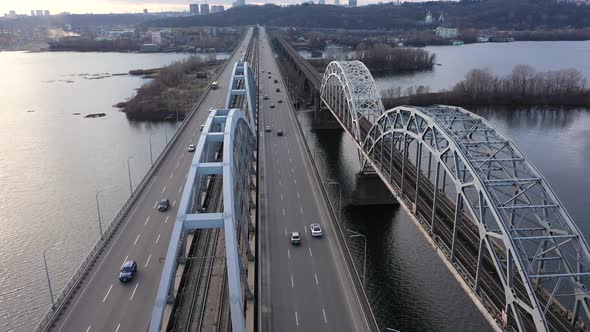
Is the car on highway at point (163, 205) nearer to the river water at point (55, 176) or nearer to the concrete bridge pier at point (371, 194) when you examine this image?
the river water at point (55, 176)

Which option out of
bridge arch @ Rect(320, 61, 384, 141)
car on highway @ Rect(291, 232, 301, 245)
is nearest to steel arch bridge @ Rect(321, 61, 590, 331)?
car on highway @ Rect(291, 232, 301, 245)

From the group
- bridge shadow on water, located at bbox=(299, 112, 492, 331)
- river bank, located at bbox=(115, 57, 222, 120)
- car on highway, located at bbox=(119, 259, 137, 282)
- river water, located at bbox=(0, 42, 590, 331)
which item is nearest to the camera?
car on highway, located at bbox=(119, 259, 137, 282)

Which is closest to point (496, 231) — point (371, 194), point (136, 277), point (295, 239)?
point (295, 239)

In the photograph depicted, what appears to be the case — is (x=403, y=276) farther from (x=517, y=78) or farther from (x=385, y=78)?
(x=385, y=78)

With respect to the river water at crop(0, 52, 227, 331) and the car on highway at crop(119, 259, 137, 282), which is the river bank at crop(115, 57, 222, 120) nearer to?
the river water at crop(0, 52, 227, 331)

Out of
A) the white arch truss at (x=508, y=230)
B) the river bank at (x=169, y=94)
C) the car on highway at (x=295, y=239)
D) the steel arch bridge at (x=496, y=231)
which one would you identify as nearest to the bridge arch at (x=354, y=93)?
the steel arch bridge at (x=496, y=231)

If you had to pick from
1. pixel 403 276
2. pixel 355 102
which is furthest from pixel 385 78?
pixel 403 276
